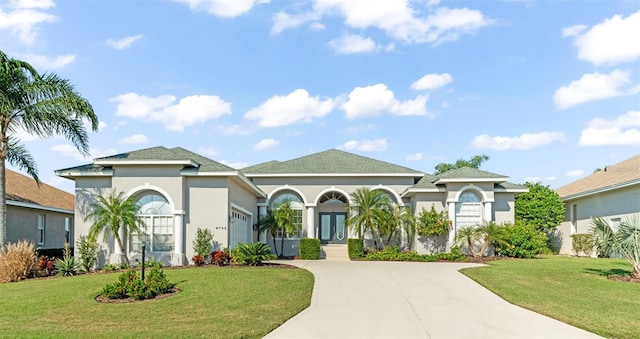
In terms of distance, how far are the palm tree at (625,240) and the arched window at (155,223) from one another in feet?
50.0

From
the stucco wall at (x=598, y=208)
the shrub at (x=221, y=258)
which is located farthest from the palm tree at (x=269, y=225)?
the stucco wall at (x=598, y=208)

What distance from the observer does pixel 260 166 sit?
103ft

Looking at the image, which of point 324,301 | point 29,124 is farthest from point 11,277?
point 324,301

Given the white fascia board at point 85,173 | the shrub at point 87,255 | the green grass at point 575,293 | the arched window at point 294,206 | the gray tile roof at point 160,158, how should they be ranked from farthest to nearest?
the arched window at point 294,206 → the white fascia board at point 85,173 → the gray tile roof at point 160,158 → the shrub at point 87,255 → the green grass at point 575,293

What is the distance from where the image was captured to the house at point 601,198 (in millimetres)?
26297

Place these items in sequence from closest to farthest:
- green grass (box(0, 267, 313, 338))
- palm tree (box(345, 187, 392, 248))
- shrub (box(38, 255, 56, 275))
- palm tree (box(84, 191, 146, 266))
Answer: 1. green grass (box(0, 267, 313, 338))
2. shrub (box(38, 255, 56, 275))
3. palm tree (box(84, 191, 146, 266))
4. palm tree (box(345, 187, 392, 248))

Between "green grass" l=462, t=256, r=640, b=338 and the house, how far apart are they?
6754 mm

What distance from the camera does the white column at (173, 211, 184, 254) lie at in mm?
21562

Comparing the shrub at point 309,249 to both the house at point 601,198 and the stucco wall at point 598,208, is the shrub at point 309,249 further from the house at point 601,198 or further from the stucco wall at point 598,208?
the house at point 601,198

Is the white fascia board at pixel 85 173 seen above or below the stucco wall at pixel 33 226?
above

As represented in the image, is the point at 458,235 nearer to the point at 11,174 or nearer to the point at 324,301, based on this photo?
the point at 324,301

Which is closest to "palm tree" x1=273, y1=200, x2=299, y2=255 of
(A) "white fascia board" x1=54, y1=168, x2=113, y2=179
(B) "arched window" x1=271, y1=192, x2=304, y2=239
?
(B) "arched window" x1=271, y1=192, x2=304, y2=239

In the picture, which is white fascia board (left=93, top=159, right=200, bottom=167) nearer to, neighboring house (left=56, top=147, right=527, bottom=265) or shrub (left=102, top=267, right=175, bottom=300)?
neighboring house (left=56, top=147, right=527, bottom=265)

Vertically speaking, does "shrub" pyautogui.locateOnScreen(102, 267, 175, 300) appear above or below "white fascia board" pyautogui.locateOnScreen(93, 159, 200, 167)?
below
